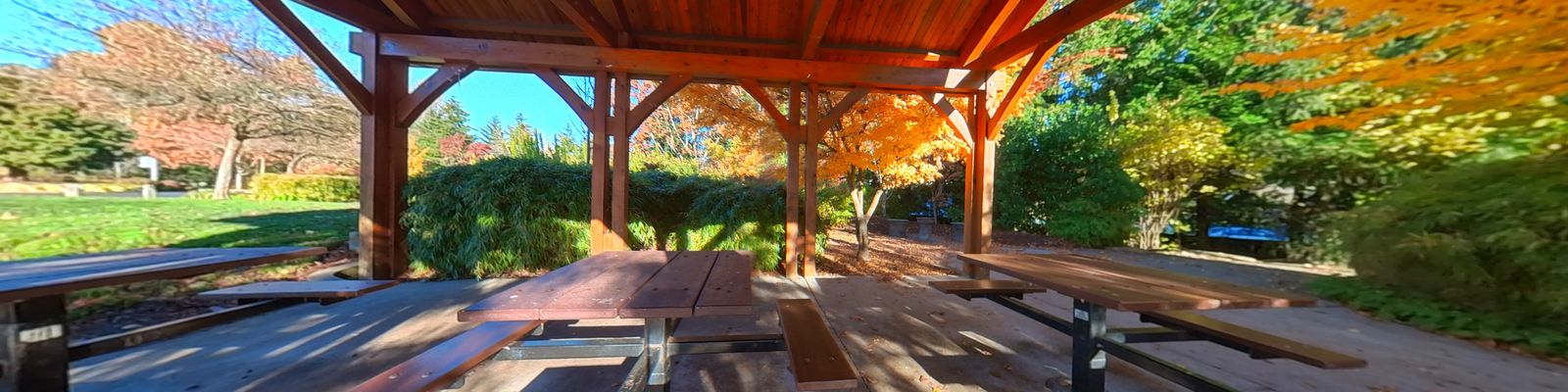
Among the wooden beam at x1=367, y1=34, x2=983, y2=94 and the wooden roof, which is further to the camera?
the wooden beam at x1=367, y1=34, x2=983, y2=94

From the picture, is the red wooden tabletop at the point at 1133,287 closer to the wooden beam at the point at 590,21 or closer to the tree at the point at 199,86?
the wooden beam at the point at 590,21

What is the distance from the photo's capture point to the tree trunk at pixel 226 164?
1137 cm

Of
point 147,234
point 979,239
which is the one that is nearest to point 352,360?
point 147,234

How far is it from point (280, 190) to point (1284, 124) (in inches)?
921

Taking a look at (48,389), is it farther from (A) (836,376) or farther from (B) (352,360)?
(A) (836,376)

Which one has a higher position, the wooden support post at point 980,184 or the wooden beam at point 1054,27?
the wooden beam at point 1054,27

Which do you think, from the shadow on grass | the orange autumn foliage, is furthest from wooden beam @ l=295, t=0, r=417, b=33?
the orange autumn foliage

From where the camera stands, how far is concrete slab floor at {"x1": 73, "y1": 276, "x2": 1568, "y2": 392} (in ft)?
8.07

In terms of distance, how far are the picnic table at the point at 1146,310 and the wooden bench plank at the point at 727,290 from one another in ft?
4.76

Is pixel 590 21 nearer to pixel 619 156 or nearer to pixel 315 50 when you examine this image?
pixel 619 156

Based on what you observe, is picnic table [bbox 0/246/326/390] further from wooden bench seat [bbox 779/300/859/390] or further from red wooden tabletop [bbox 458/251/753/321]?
wooden bench seat [bbox 779/300/859/390]

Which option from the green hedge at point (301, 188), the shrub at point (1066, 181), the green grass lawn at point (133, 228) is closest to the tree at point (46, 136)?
the green grass lawn at point (133, 228)

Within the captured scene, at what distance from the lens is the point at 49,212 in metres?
6.06

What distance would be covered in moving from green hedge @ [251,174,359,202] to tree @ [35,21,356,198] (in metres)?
1.41
